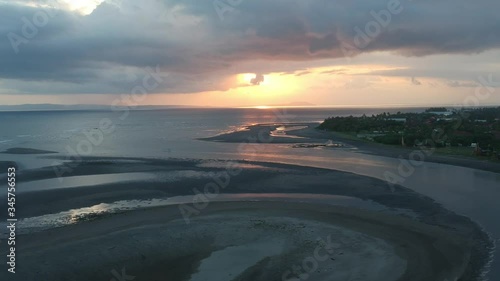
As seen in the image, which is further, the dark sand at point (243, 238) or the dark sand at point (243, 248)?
the dark sand at point (243, 238)

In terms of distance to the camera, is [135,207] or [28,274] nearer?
[28,274]

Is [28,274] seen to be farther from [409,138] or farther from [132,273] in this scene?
[409,138]

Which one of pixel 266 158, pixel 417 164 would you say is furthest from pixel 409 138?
pixel 266 158

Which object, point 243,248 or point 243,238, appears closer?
point 243,248

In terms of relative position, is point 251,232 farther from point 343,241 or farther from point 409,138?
point 409,138

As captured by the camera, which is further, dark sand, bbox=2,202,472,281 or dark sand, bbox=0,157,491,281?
dark sand, bbox=0,157,491,281

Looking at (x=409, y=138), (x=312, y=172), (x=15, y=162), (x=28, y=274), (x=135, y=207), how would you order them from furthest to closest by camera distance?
(x=409, y=138)
(x=15, y=162)
(x=312, y=172)
(x=135, y=207)
(x=28, y=274)

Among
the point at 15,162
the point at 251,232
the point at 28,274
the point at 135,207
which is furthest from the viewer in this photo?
the point at 15,162

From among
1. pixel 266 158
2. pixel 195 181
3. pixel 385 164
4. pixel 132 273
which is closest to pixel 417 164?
pixel 385 164
